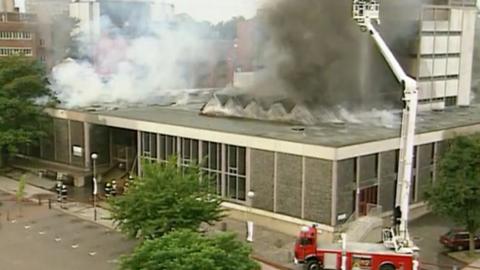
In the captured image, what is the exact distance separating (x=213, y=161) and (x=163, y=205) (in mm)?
8781

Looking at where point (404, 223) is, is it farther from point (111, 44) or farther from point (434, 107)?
point (111, 44)

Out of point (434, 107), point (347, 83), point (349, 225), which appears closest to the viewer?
point (349, 225)

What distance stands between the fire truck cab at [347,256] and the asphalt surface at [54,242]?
21.0 feet

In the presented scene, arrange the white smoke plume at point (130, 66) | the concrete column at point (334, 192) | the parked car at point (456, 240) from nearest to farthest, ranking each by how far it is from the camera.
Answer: the parked car at point (456, 240)
the concrete column at point (334, 192)
the white smoke plume at point (130, 66)

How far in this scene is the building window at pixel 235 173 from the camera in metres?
28.6

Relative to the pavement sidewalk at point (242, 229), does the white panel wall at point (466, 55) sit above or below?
above

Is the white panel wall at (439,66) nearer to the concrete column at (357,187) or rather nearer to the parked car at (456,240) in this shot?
the concrete column at (357,187)

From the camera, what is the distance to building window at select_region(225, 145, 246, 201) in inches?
1127

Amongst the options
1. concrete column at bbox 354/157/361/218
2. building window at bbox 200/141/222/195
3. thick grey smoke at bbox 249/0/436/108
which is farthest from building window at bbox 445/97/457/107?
building window at bbox 200/141/222/195

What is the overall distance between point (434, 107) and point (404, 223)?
23.9 metres

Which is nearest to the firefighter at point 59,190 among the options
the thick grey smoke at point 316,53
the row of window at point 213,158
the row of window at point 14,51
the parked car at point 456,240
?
the row of window at point 213,158

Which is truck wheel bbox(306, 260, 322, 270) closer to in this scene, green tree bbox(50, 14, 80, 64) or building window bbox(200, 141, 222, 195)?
building window bbox(200, 141, 222, 195)

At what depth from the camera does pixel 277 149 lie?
88.5ft

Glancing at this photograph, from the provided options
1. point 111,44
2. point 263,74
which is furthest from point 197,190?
point 111,44
